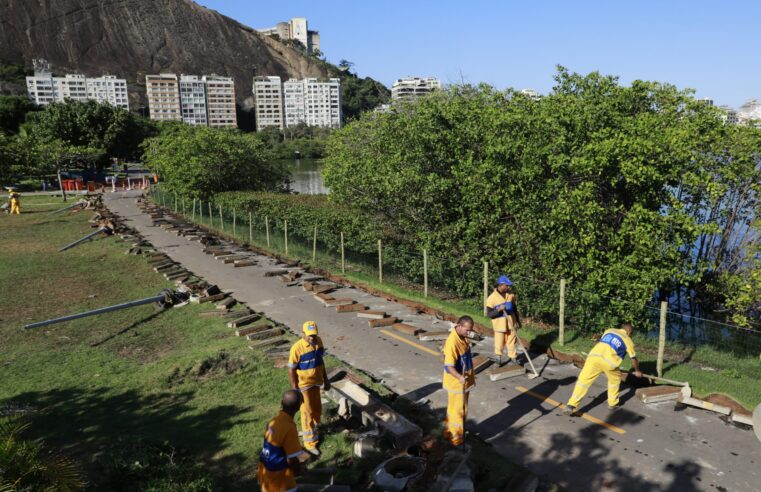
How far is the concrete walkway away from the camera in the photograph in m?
6.64

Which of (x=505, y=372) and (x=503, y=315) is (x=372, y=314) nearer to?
(x=503, y=315)

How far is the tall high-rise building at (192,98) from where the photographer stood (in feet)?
547

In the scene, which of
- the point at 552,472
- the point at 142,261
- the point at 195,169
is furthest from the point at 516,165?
the point at 195,169

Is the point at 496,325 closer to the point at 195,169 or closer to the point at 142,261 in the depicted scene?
the point at 142,261

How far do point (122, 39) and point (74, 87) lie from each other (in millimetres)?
32462

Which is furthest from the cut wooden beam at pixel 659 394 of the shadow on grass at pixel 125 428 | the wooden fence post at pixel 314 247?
the wooden fence post at pixel 314 247

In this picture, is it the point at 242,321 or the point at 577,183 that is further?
the point at 242,321

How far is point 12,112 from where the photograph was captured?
75.4 metres

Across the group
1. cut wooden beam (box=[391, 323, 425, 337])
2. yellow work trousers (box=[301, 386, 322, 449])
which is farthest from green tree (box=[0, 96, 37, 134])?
yellow work trousers (box=[301, 386, 322, 449])

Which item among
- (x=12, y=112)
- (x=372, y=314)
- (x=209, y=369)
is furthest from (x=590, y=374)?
(x=12, y=112)

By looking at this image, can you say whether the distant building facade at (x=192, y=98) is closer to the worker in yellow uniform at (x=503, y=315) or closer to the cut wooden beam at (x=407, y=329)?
the cut wooden beam at (x=407, y=329)

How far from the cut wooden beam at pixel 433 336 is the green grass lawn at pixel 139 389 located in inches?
98.1

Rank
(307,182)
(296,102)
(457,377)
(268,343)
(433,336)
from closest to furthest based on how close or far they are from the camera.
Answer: (457,377) < (268,343) < (433,336) < (307,182) < (296,102)

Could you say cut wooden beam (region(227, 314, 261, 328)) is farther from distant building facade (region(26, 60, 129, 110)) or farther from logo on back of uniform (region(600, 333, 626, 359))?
distant building facade (region(26, 60, 129, 110))
